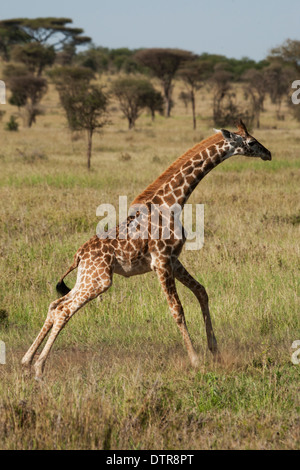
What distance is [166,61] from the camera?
49594 millimetres

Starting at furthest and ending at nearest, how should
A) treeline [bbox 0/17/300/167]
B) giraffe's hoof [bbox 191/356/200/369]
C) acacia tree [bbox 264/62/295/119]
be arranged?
1. acacia tree [bbox 264/62/295/119]
2. treeline [bbox 0/17/300/167]
3. giraffe's hoof [bbox 191/356/200/369]

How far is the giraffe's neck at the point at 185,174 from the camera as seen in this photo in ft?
18.6

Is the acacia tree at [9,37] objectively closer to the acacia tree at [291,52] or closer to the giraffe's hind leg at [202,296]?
the acacia tree at [291,52]

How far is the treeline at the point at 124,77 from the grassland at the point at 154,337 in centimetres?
976

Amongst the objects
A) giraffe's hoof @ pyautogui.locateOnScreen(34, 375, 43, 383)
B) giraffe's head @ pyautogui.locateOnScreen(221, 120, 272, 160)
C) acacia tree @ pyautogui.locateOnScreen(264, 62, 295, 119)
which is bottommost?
giraffe's hoof @ pyautogui.locateOnScreen(34, 375, 43, 383)

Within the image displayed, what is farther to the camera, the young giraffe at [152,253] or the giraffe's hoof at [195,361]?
the giraffe's hoof at [195,361]

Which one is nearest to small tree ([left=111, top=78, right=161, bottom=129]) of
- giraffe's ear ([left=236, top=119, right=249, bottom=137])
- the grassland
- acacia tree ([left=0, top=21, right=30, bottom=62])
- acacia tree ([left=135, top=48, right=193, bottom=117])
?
acacia tree ([left=135, top=48, right=193, bottom=117])

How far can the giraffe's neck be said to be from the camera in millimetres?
5684

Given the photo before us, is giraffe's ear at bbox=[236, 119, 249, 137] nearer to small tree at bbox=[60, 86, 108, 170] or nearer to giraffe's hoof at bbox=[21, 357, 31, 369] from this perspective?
giraffe's hoof at bbox=[21, 357, 31, 369]

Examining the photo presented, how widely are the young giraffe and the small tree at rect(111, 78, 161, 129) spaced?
3170 centimetres

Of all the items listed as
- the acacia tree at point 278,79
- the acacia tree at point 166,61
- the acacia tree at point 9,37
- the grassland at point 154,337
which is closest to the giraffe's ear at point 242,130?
the grassland at point 154,337

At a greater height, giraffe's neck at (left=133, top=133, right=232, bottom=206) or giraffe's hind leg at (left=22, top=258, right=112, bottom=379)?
giraffe's neck at (left=133, top=133, right=232, bottom=206)

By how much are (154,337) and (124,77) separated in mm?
37729

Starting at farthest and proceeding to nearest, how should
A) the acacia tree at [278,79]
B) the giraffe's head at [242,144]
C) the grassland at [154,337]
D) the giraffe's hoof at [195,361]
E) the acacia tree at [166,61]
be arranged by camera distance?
the acacia tree at [166,61], the acacia tree at [278,79], the giraffe's head at [242,144], the giraffe's hoof at [195,361], the grassland at [154,337]
